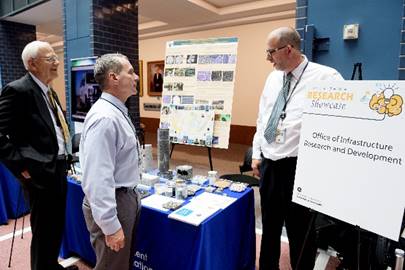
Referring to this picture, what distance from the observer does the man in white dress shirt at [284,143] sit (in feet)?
5.65

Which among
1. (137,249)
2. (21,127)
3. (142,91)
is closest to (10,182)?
(21,127)

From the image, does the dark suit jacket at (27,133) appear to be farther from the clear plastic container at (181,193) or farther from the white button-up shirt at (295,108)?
the white button-up shirt at (295,108)

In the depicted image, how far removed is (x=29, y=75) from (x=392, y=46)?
2.46m

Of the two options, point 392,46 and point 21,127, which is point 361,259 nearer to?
point 392,46

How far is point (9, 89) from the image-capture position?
5.35 ft

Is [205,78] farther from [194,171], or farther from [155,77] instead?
[155,77]

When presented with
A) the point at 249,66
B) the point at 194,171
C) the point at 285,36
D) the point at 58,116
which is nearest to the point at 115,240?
the point at 58,116

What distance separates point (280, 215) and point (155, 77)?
6.75 metres

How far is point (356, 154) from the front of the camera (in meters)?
1.21

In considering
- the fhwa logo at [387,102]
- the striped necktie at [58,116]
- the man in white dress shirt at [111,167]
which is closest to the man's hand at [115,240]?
the man in white dress shirt at [111,167]

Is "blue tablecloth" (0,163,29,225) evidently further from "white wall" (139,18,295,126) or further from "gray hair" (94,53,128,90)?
"white wall" (139,18,295,126)

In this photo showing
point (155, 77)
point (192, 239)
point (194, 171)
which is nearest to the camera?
point (192, 239)

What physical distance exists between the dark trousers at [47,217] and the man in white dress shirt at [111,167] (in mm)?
466

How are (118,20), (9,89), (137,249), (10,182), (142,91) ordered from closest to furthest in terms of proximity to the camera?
1. (9,89)
2. (137,249)
3. (10,182)
4. (118,20)
5. (142,91)
